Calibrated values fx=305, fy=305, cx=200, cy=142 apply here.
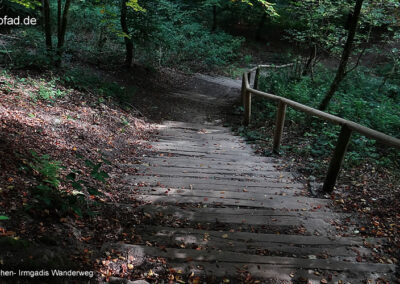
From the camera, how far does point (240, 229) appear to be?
10.8 ft

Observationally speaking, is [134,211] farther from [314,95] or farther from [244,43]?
[244,43]

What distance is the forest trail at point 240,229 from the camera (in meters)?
2.60

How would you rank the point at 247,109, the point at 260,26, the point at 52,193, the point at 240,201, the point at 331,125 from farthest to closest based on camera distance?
the point at 260,26 < the point at 247,109 < the point at 331,125 < the point at 240,201 < the point at 52,193

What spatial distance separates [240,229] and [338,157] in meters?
1.95

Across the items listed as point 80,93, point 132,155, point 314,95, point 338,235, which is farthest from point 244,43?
point 338,235

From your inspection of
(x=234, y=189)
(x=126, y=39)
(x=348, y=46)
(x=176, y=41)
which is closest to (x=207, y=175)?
(x=234, y=189)

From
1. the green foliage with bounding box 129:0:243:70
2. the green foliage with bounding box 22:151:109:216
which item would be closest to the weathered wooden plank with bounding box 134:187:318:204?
the green foliage with bounding box 22:151:109:216

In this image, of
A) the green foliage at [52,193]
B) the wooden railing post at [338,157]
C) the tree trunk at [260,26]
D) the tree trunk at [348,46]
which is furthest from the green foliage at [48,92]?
the tree trunk at [260,26]

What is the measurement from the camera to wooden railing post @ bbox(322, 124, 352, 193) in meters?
4.15

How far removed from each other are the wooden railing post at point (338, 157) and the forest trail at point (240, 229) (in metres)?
0.34

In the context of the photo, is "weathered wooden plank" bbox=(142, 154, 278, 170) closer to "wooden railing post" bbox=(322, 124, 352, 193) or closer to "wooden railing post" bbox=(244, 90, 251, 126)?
"wooden railing post" bbox=(322, 124, 352, 193)

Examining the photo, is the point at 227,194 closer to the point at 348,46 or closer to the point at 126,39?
the point at 348,46

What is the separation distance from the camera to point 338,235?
327cm

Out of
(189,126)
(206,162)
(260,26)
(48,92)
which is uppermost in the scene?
(260,26)
